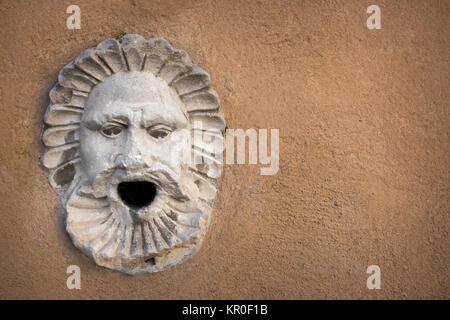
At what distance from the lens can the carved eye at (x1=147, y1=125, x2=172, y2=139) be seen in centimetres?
111

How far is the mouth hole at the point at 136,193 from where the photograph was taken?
1197 mm

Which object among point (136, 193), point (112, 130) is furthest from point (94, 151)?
point (136, 193)

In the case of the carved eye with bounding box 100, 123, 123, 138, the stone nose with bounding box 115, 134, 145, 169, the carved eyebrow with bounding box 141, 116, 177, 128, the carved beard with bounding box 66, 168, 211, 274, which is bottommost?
the carved beard with bounding box 66, 168, 211, 274

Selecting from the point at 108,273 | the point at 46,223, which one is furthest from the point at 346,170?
the point at 46,223

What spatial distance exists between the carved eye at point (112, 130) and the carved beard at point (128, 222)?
113mm

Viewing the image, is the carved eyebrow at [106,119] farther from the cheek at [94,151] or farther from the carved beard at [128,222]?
the carved beard at [128,222]

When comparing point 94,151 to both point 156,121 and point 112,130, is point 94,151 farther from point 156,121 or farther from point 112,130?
point 156,121

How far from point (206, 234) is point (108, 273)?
1.20 ft

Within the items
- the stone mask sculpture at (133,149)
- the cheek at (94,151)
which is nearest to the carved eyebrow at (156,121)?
the stone mask sculpture at (133,149)

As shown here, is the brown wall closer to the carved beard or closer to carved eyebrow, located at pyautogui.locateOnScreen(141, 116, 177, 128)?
the carved beard

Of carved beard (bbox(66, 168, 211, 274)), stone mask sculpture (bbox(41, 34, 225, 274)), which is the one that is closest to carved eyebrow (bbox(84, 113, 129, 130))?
stone mask sculpture (bbox(41, 34, 225, 274))

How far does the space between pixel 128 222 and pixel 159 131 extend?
1.03 feet

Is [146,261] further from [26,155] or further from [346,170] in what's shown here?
[346,170]

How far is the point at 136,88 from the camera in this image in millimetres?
1105
